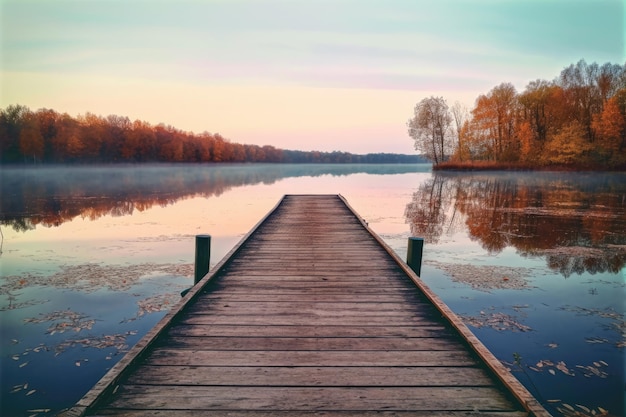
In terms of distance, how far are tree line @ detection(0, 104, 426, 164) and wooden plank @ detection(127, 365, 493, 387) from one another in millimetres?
82482

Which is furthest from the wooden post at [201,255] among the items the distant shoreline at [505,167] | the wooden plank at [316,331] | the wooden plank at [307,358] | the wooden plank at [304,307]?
the distant shoreline at [505,167]

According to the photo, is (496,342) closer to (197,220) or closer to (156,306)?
(156,306)

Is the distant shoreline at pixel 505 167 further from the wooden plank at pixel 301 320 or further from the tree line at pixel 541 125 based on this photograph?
the wooden plank at pixel 301 320

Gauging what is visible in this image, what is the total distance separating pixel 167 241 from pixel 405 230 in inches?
334

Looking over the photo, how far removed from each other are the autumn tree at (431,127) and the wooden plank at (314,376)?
2226 inches

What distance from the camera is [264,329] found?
4164 mm

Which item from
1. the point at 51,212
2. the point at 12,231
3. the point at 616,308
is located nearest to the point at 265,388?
the point at 616,308

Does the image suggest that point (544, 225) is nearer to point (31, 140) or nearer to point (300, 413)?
point (300, 413)

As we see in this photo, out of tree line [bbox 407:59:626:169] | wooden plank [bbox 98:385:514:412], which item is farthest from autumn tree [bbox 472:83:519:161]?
wooden plank [bbox 98:385:514:412]

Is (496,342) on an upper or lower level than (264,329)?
lower

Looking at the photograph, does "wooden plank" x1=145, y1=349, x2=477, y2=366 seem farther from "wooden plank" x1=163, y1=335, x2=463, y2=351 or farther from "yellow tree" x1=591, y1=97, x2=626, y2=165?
"yellow tree" x1=591, y1=97, x2=626, y2=165

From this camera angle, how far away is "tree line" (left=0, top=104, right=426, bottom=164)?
69.2 metres

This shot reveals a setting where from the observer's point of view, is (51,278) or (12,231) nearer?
(51,278)

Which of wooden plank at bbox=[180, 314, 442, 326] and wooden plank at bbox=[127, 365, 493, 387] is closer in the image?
wooden plank at bbox=[127, 365, 493, 387]
